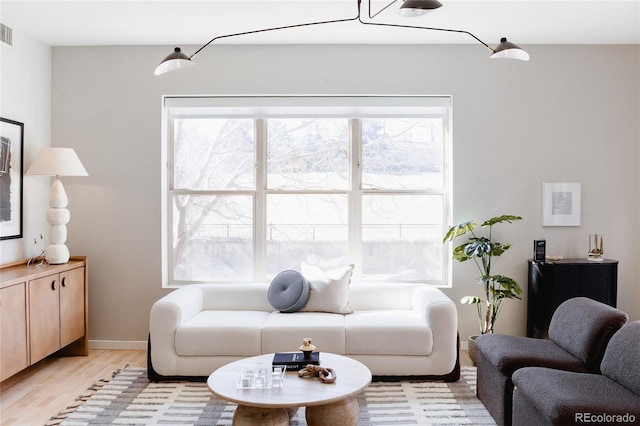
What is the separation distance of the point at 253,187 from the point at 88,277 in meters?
1.70

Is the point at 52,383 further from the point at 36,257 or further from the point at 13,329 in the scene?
the point at 36,257

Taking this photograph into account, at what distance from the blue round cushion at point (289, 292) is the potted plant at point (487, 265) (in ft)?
4.18

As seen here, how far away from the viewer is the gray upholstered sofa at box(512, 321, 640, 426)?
2.16 meters

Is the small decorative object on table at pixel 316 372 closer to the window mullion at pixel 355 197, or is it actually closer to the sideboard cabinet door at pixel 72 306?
the window mullion at pixel 355 197

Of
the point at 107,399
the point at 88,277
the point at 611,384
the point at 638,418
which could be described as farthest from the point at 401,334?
the point at 88,277

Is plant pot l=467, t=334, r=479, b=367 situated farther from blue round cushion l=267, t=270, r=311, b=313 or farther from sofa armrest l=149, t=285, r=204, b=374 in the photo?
sofa armrest l=149, t=285, r=204, b=374

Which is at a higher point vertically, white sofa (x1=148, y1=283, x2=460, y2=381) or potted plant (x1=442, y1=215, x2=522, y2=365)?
potted plant (x1=442, y1=215, x2=522, y2=365)

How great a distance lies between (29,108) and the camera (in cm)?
434

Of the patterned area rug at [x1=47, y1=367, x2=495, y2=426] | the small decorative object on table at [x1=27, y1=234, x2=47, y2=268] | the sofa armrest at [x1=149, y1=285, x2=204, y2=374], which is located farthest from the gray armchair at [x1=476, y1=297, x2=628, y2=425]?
the small decorative object on table at [x1=27, y1=234, x2=47, y2=268]

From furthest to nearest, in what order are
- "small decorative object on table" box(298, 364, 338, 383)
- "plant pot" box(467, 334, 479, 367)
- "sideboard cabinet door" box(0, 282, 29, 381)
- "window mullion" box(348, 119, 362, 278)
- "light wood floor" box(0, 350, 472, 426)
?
"window mullion" box(348, 119, 362, 278) → "plant pot" box(467, 334, 479, 367) → "sideboard cabinet door" box(0, 282, 29, 381) → "light wood floor" box(0, 350, 472, 426) → "small decorative object on table" box(298, 364, 338, 383)

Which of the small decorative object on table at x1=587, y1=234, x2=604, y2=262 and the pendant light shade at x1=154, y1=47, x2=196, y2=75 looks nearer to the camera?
the pendant light shade at x1=154, y1=47, x2=196, y2=75

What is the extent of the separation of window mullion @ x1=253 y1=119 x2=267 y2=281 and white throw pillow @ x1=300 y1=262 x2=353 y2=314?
65 centimetres

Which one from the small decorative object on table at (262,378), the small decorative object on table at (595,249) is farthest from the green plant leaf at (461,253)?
the small decorative object on table at (262,378)

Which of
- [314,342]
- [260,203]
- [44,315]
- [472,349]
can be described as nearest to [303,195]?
[260,203]
